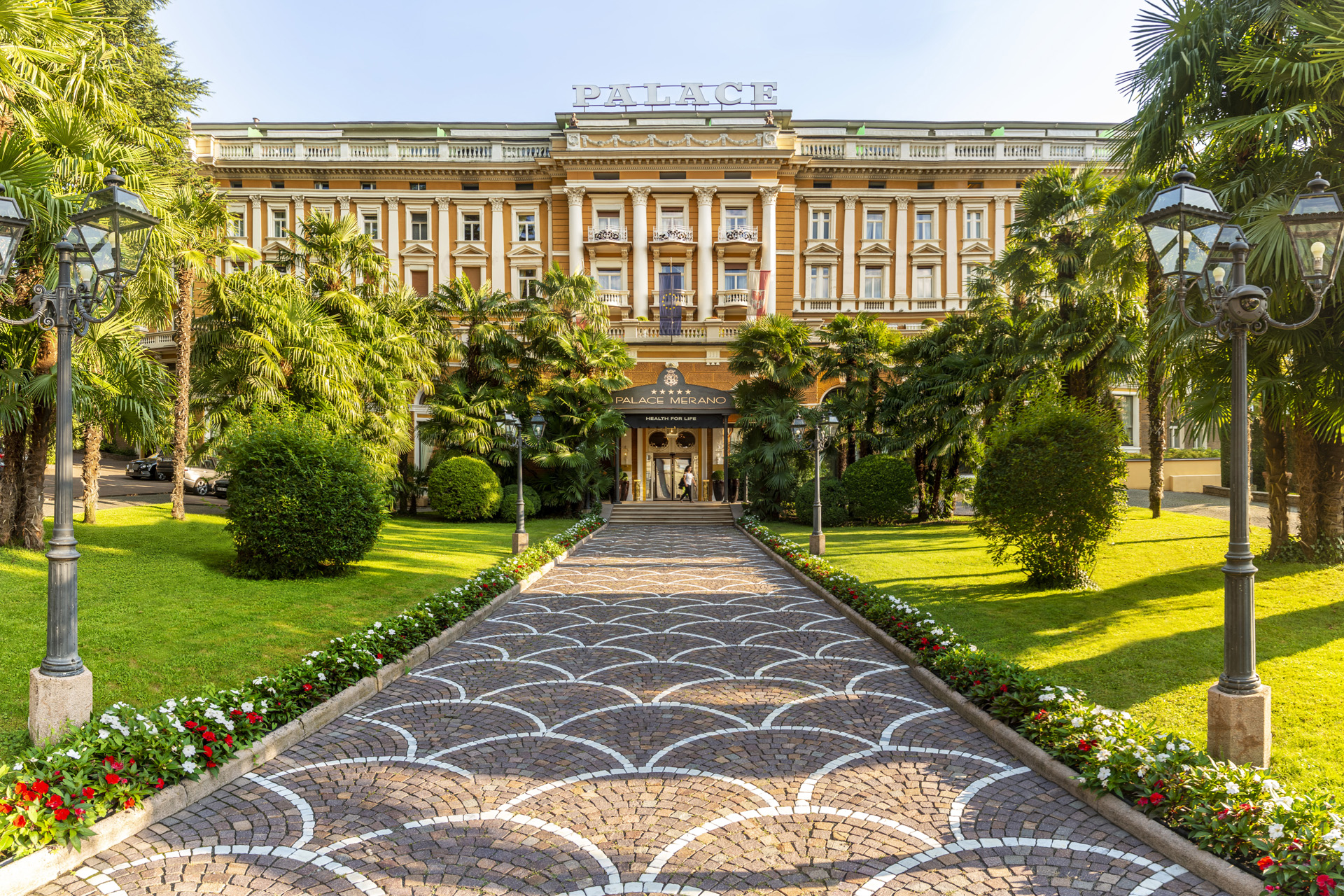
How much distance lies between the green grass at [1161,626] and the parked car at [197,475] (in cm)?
2509

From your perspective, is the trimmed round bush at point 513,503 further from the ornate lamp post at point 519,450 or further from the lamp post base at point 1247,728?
the lamp post base at point 1247,728

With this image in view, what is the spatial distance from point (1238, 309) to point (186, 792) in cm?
744

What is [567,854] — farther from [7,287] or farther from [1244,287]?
[7,287]

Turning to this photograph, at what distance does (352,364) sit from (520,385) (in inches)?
305

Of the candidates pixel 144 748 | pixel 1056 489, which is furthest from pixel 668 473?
pixel 144 748

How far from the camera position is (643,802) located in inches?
185

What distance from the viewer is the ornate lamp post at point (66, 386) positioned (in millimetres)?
4980

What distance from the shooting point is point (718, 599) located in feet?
38.2

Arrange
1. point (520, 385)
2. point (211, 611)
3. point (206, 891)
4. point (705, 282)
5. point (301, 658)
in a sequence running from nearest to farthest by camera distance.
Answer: point (206, 891) → point (301, 658) → point (211, 611) → point (520, 385) → point (705, 282)

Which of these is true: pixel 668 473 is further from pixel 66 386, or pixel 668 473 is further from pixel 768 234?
pixel 66 386

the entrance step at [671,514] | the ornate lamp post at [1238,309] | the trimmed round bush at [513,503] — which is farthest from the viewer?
the entrance step at [671,514]

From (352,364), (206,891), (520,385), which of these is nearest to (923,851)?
(206,891)

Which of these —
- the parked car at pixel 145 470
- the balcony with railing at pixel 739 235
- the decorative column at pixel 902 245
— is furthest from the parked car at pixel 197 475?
the decorative column at pixel 902 245

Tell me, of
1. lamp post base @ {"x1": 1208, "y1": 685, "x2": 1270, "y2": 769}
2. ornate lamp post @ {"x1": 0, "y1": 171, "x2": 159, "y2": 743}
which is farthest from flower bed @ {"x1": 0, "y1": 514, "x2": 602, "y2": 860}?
lamp post base @ {"x1": 1208, "y1": 685, "x2": 1270, "y2": 769}
